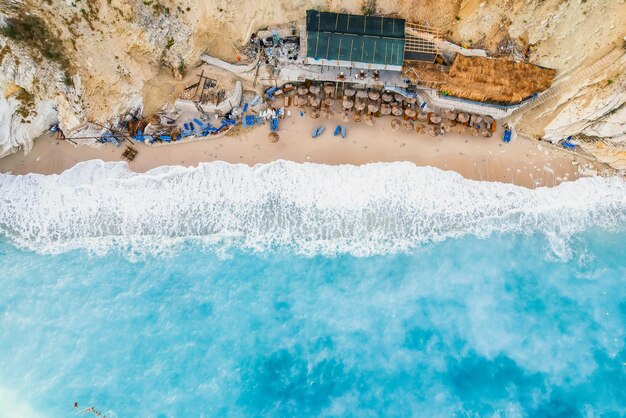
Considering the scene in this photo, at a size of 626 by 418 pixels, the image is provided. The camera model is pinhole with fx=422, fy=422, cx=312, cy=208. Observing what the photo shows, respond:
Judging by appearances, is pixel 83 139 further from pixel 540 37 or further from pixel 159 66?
pixel 540 37

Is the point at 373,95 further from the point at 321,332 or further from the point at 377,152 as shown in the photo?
the point at 321,332

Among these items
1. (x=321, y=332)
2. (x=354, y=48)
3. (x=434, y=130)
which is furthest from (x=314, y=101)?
(x=321, y=332)

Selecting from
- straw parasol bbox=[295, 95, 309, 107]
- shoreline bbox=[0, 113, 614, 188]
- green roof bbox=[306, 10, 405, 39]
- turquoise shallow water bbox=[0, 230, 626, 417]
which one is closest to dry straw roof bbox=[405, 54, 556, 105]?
green roof bbox=[306, 10, 405, 39]

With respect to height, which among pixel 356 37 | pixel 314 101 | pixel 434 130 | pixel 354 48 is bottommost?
pixel 434 130

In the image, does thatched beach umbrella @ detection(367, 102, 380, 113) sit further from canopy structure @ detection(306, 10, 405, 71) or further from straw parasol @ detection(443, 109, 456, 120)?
straw parasol @ detection(443, 109, 456, 120)

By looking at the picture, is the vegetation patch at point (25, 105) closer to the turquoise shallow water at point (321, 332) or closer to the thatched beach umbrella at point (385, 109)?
the turquoise shallow water at point (321, 332)

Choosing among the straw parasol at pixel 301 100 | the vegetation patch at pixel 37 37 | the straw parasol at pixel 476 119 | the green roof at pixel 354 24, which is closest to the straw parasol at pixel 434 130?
the straw parasol at pixel 476 119

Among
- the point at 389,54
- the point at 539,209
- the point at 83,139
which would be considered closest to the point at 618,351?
the point at 539,209
